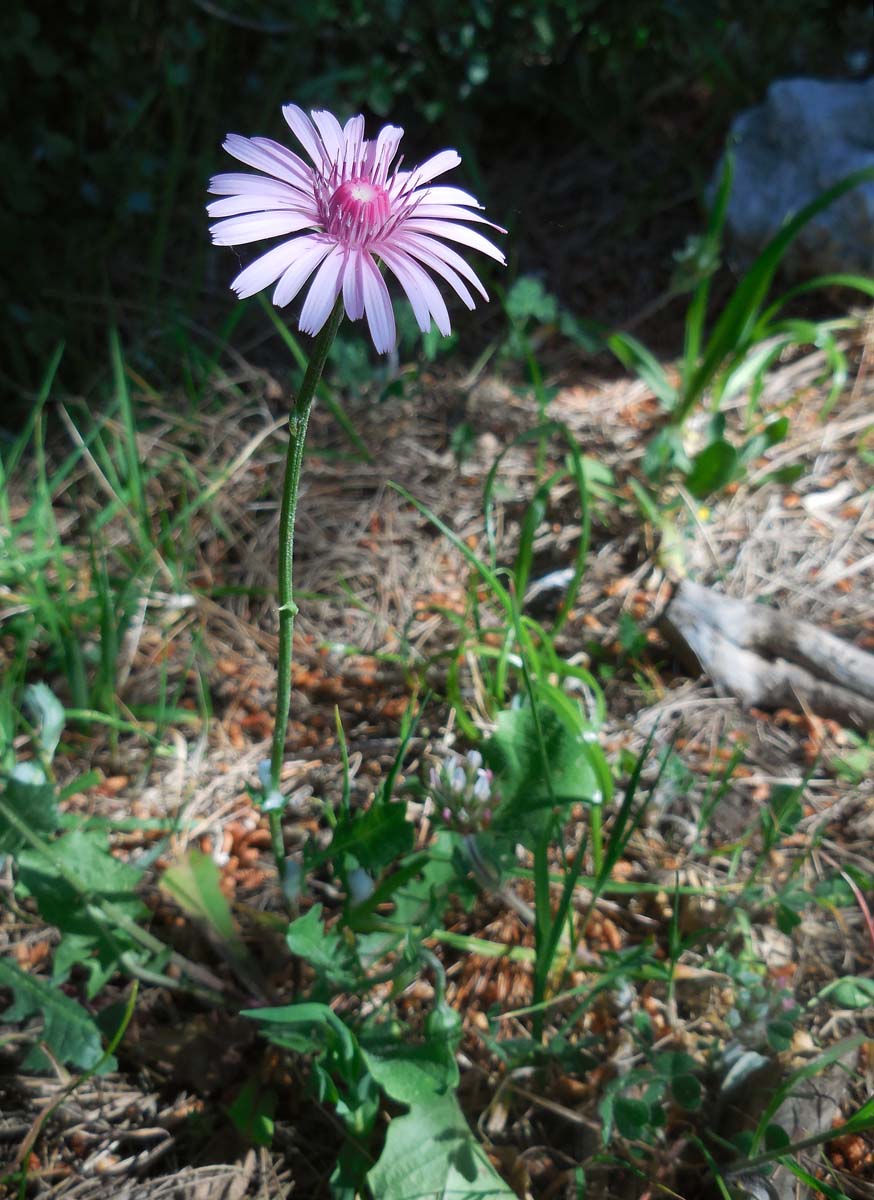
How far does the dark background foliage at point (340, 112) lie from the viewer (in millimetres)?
2668

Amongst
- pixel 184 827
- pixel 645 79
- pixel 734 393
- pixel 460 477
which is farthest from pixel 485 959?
pixel 645 79

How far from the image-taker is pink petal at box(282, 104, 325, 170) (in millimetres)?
1016

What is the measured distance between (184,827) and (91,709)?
1.12 feet

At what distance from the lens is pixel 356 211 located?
97cm

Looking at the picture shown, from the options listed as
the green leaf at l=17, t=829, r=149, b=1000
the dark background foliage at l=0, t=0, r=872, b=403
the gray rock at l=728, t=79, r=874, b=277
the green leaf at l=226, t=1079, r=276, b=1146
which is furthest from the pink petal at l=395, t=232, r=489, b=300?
the gray rock at l=728, t=79, r=874, b=277

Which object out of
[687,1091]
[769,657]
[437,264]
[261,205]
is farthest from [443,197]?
[769,657]

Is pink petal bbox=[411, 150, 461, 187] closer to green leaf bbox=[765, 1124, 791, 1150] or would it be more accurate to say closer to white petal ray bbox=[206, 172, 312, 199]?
white petal ray bbox=[206, 172, 312, 199]

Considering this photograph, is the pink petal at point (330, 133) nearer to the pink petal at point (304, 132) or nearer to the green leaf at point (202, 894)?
the pink petal at point (304, 132)

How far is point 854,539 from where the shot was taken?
2197mm

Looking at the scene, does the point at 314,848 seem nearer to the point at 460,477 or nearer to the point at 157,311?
the point at 460,477

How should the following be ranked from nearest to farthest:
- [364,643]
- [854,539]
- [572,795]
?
[572,795], [364,643], [854,539]

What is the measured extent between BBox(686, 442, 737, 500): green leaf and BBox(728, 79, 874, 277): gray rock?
1.05 metres

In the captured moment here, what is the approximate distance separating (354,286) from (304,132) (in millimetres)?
269

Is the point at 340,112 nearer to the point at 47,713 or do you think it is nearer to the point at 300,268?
the point at 47,713
